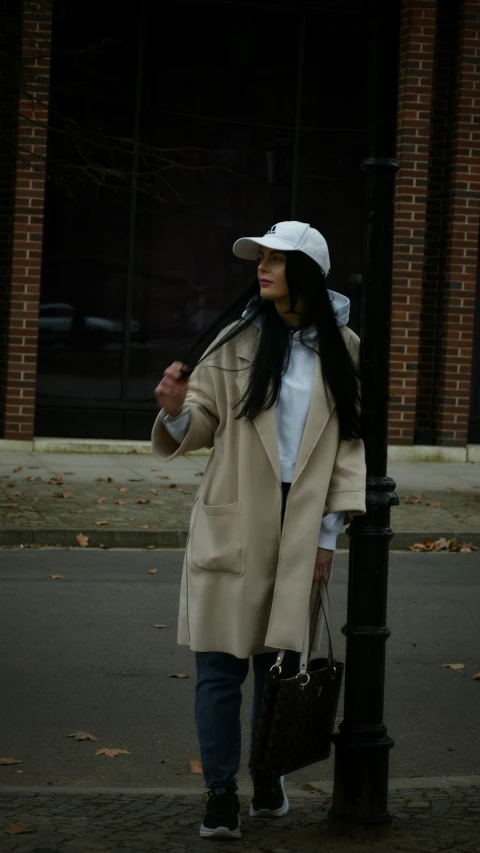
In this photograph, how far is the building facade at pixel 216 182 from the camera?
16156mm

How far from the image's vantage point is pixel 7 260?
52.2 feet

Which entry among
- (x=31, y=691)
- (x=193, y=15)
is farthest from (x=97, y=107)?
(x=31, y=691)

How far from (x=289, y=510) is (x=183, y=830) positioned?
1.09 m

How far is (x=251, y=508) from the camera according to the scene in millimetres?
4254

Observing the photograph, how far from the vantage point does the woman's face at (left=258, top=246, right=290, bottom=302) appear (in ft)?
14.2

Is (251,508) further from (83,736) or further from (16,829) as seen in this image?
(83,736)

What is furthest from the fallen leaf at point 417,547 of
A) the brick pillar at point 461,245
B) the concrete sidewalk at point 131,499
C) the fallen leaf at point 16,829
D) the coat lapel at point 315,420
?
Answer: the fallen leaf at point 16,829

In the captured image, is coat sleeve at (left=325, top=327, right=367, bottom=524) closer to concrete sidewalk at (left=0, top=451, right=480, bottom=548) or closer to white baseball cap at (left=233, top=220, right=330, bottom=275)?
white baseball cap at (left=233, top=220, right=330, bottom=275)

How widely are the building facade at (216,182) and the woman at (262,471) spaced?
11.8m

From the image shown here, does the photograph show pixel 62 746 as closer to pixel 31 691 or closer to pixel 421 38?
pixel 31 691

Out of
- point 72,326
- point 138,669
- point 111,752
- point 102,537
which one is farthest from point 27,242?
point 111,752

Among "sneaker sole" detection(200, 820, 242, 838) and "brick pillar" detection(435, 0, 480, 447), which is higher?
"brick pillar" detection(435, 0, 480, 447)

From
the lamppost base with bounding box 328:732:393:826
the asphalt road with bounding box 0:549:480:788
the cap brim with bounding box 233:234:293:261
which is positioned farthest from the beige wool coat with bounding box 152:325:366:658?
the asphalt road with bounding box 0:549:480:788

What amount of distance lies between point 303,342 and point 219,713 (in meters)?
1.20
